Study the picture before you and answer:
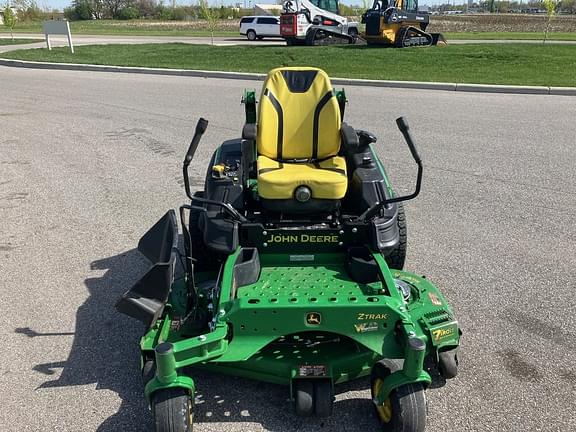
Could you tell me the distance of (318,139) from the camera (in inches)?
165

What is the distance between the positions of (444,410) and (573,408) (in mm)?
677

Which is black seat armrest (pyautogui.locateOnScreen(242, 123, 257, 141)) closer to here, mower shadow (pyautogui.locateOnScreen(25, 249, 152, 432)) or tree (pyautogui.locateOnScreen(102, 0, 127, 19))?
mower shadow (pyautogui.locateOnScreen(25, 249, 152, 432))

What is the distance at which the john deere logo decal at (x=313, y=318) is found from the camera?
8.64ft

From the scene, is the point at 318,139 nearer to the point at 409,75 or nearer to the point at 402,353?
the point at 402,353

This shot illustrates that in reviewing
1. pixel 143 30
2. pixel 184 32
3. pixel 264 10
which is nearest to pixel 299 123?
pixel 184 32

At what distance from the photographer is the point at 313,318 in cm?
264

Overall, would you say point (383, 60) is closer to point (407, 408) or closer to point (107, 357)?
point (107, 357)

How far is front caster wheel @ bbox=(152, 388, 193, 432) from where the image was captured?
2391mm

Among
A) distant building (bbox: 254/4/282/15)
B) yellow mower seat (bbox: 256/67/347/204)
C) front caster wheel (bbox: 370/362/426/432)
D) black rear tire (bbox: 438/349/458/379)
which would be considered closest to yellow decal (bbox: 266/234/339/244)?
yellow mower seat (bbox: 256/67/347/204)

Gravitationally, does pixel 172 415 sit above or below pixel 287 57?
below

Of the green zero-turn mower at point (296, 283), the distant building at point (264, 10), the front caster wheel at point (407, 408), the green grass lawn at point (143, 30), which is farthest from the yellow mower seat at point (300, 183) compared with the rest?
the distant building at point (264, 10)

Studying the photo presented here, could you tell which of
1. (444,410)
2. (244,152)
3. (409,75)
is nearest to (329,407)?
(444,410)

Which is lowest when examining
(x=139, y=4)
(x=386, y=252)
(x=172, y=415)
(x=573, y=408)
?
(x=573, y=408)

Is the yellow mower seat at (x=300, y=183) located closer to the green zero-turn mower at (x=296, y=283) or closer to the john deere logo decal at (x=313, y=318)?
the green zero-turn mower at (x=296, y=283)
